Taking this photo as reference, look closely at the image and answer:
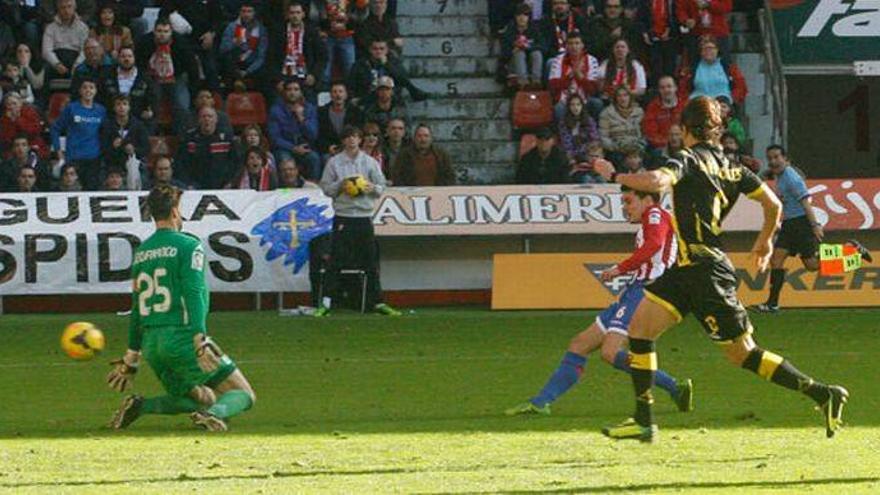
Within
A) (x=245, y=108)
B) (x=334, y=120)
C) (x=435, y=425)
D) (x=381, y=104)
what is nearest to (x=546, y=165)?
(x=381, y=104)

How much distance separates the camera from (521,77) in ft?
91.4

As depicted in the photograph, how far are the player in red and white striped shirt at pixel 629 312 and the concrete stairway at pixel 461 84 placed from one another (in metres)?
13.4

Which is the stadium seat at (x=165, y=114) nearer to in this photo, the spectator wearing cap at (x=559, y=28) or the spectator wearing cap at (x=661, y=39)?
the spectator wearing cap at (x=559, y=28)

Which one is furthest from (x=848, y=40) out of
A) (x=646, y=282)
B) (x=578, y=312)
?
(x=646, y=282)

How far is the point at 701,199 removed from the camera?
1208 cm

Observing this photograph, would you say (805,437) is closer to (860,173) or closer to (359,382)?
(359,382)

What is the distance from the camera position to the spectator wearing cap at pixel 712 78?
27.2 metres

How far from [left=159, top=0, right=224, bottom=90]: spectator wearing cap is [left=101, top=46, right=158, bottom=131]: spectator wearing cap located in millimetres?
1020

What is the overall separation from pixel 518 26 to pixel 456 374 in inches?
448

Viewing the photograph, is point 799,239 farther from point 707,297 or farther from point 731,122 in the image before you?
point 707,297

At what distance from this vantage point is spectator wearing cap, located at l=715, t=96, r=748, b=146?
26.1 metres

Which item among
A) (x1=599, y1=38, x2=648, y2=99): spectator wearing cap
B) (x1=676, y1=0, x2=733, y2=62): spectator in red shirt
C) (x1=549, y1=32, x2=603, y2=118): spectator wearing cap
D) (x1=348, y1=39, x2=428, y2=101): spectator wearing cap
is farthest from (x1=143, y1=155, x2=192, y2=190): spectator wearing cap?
(x1=676, y1=0, x2=733, y2=62): spectator in red shirt

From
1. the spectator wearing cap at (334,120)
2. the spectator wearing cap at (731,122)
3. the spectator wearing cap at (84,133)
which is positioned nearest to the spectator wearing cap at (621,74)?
the spectator wearing cap at (731,122)

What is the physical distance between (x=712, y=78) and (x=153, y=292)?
601 inches
